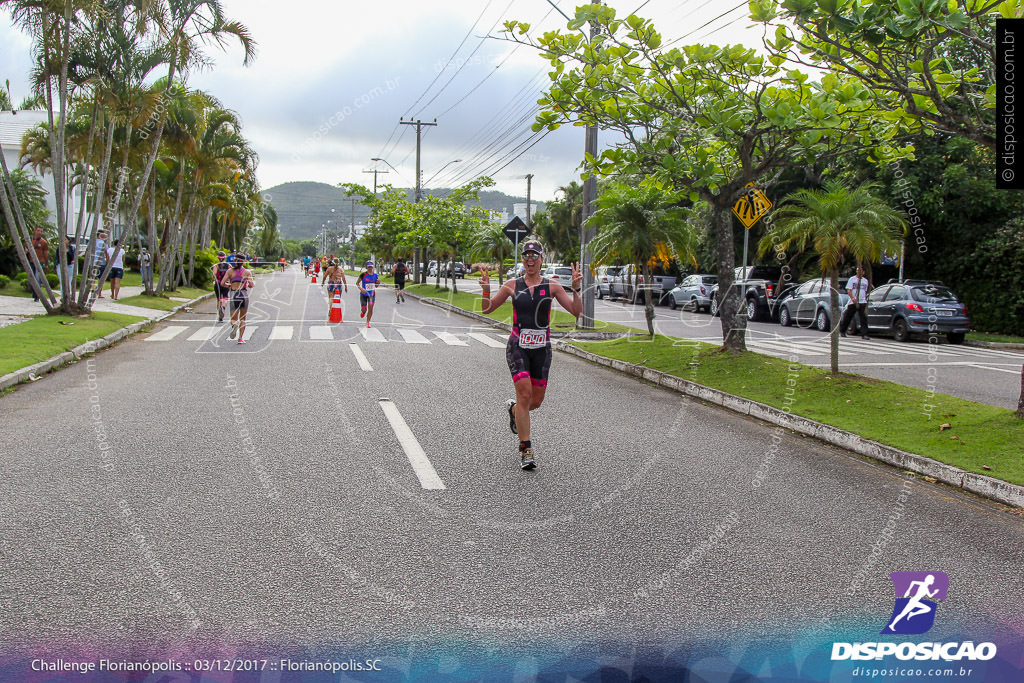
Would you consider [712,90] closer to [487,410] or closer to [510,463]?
[487,410]

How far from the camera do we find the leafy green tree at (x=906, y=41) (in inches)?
268

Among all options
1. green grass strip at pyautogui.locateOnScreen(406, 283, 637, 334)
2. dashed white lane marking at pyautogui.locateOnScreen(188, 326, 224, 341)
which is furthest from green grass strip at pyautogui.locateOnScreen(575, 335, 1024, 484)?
dashed white lane marking at pyautogui.locateOnScreen(188, 326, 224, 341)

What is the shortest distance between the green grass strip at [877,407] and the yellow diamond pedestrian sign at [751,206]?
7.38ft

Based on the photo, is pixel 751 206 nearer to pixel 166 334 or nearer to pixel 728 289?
pixel 728 289

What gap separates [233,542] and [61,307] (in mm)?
15178

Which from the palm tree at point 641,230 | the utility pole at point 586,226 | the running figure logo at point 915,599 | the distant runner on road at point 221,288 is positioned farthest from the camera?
the distant runner on road at point 221,288

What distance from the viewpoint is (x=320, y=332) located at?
717 inches

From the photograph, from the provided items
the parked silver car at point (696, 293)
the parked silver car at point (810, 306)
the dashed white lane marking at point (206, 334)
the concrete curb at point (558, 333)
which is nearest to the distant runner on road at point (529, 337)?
the dashed white lane marking at point (206, 334)

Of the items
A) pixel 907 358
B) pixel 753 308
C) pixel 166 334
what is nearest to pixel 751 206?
pixel 907 358

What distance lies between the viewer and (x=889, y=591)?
14.0ft

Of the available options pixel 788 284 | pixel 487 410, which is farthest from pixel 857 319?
pixel 487 410

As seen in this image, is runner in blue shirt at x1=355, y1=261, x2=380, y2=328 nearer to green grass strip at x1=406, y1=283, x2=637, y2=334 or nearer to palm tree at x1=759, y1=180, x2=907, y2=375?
green grass strip at x1=406, y1=283, x2=637, y2=334

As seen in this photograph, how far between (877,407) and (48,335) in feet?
43.0

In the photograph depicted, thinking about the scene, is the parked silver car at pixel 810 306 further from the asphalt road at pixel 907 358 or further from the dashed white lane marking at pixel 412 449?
the dashed white lane marking at pixel 412 449
